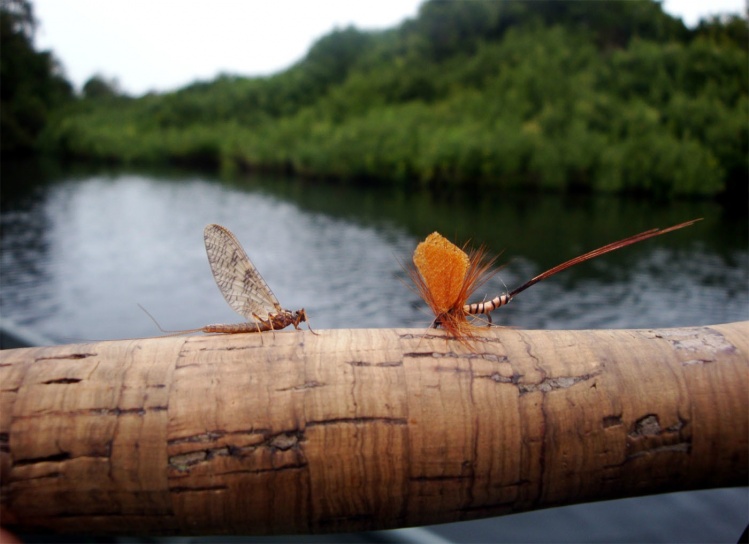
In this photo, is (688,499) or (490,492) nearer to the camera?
(490,492)

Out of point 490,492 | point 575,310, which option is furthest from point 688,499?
point 575,310

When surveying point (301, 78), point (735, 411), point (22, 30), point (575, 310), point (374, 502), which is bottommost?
point (575, 310)

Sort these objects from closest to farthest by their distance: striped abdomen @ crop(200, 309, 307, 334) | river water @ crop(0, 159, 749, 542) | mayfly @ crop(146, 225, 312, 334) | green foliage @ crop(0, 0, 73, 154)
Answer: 1. striped abdomen @ crop(200, 309, 307, 334)
2. mayfly @ crop(146, 225, 312, 334)
3. river water @ crop(0, 159, 749, 542)
4. green foliage @ crop(0, 0, 73, 154)

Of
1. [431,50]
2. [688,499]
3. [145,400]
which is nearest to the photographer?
[145,400]

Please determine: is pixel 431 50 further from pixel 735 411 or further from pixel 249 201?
pixel 735 411

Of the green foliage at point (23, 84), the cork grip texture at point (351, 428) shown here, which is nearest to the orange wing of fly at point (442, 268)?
the cork grip texture at point (351, 428)

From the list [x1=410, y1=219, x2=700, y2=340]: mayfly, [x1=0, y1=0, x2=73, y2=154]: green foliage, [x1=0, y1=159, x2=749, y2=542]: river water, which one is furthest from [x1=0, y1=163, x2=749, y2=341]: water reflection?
[x1=0, y1=0, x2=73, y2=154]: green foliage

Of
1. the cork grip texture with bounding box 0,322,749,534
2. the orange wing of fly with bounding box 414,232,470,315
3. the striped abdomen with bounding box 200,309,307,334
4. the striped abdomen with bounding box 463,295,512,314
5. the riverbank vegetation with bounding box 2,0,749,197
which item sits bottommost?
the cork grip texture with bounding box 0,322,749,534

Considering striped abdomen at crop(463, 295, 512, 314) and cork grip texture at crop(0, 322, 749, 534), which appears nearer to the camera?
cork grip texture at crop(0, 322, 749, 534)

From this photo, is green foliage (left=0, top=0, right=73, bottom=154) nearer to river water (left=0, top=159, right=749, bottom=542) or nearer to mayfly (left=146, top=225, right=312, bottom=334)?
river water (left=0, top=159, right=749, bottom=542)
